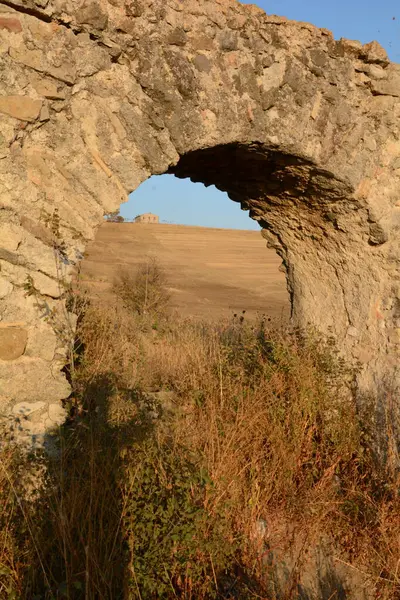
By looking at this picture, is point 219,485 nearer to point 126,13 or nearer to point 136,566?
point 136,566

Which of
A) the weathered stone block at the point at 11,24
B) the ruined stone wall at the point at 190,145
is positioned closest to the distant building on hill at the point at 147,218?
the ruined stone wall at the point at 190,145

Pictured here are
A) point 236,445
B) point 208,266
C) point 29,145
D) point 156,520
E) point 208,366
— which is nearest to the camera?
point 156,520

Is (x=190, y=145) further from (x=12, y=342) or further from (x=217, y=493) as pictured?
(x=217, y=493)

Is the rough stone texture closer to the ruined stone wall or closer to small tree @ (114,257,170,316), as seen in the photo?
the ruined stone wall

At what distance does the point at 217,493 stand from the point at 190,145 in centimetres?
189

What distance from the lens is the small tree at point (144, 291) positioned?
40.4 ft

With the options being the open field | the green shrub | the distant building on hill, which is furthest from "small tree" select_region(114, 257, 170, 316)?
the green shrub

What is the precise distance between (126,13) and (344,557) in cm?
318

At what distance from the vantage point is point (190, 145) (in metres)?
3.25

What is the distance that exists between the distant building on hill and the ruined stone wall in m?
15.3

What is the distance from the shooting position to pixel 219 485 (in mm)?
2918

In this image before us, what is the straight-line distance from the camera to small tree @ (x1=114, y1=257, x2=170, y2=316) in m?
12.3

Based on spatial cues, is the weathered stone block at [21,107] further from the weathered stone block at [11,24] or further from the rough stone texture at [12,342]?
the rough stone texture at [12,342]

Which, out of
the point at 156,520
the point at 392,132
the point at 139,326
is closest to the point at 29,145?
the point at 156,520
